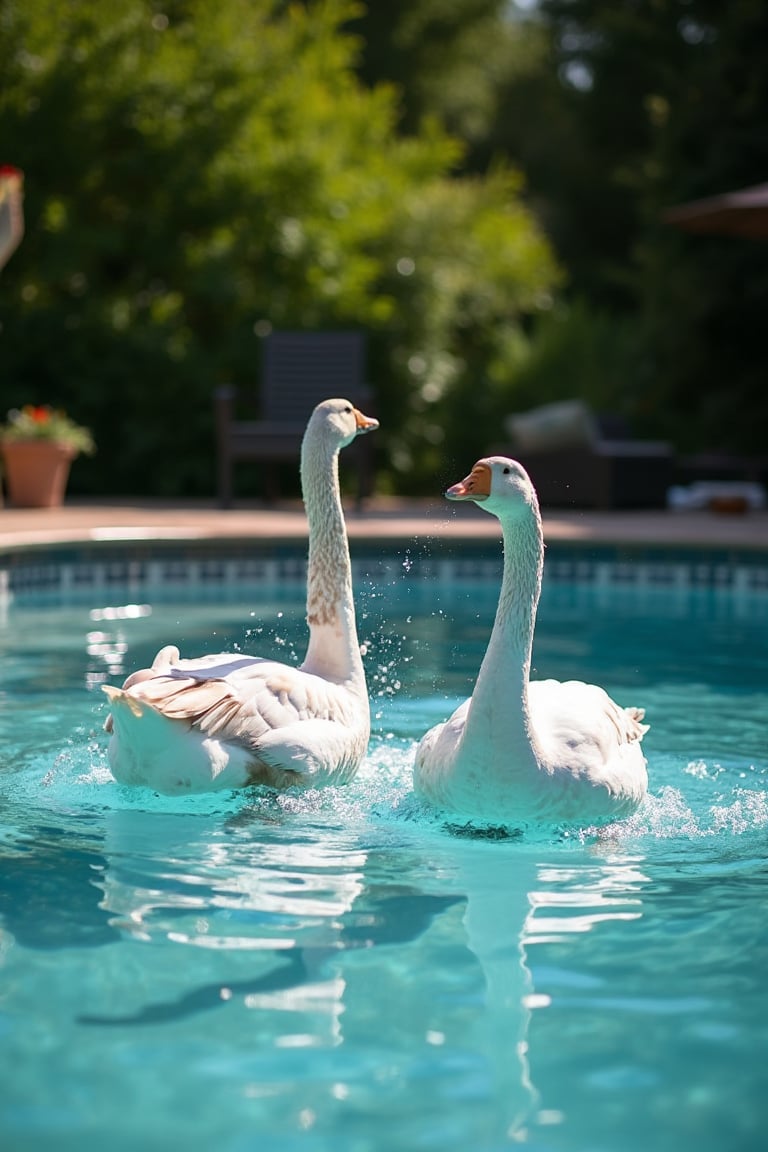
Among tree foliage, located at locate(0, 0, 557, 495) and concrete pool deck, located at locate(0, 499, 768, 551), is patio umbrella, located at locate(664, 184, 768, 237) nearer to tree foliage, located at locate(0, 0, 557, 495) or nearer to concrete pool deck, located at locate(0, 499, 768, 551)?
concrete pool deck, located at locate(0, 499, 768, 551)

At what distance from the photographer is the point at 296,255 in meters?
14.1

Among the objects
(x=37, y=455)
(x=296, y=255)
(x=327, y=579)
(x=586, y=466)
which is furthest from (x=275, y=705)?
(x=296, y=255)

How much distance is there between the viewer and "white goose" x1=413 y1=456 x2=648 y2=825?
3.86 m

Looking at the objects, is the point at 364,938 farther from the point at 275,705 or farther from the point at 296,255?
the point at 296,255

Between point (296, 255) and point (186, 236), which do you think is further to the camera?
point (186, 236)

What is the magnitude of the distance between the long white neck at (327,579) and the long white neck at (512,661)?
0.68 m

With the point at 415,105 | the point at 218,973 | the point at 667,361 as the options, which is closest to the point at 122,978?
the point at 218,973

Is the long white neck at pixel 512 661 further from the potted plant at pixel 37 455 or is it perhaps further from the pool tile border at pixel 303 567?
the potted plant at pixel 37 455

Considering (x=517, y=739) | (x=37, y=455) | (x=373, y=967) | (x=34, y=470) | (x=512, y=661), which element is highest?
(x=37, y=455)

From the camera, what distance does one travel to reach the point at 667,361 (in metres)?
15.7

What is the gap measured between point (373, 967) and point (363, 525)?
767 cm

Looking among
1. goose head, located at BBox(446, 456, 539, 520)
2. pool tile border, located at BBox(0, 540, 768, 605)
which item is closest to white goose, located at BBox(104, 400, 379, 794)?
goose head, located at BBox(446, 456, 539, 520)

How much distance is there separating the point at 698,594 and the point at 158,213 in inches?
264

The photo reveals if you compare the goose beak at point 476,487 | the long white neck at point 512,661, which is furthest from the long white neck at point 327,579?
the goose beak at point 476,487
